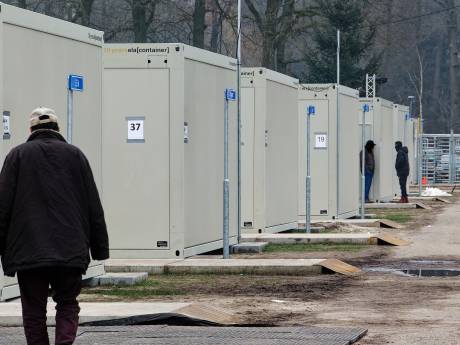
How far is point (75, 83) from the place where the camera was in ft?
50.2

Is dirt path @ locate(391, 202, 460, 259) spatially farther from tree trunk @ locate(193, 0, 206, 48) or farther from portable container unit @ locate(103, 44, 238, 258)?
tree trunk @ locate(193, 0, 206, 48)

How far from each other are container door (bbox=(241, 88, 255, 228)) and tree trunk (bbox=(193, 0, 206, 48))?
26810mm

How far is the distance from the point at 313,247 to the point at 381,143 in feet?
51.9

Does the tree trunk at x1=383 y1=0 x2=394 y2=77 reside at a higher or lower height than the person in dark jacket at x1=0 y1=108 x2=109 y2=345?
higher

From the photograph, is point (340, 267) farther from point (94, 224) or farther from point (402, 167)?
point (402, 167)

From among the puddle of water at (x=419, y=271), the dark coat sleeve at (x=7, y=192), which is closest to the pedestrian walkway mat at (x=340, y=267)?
the puddle of water at (x=419, y=271)

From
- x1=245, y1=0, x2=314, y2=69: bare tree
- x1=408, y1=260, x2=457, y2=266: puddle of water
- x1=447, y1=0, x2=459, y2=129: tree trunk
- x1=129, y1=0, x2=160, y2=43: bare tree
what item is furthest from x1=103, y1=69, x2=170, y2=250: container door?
x1=447, y1=0, x2=459, y2=129: tree trunk

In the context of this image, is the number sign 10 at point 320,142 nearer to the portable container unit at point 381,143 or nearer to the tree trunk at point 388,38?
the portable container unit at point 381,143

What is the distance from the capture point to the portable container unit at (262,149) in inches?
933

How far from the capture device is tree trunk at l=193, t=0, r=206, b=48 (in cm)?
5053

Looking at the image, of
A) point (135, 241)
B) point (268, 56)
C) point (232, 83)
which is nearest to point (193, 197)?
point (135, 241)

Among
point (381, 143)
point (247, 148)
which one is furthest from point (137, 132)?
point (381, 143)

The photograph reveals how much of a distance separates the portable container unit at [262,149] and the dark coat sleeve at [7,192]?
47.1 ft

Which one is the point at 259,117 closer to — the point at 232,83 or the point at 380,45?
the point at 232,83
